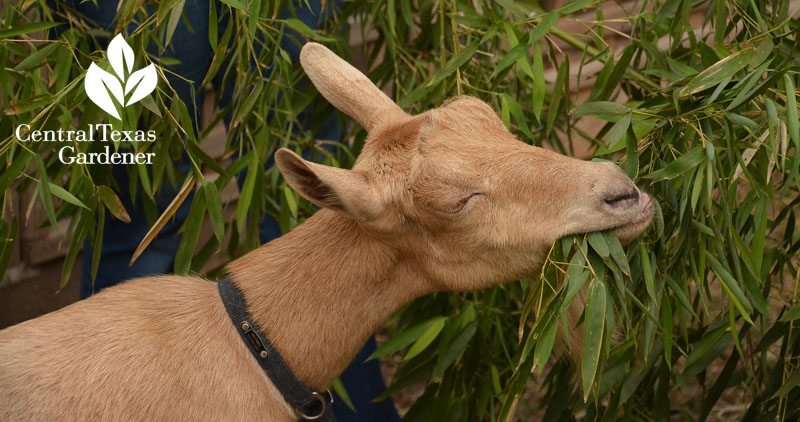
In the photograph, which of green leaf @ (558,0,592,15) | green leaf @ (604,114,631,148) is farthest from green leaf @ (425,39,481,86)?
green leaf @ (604,114,631,148)

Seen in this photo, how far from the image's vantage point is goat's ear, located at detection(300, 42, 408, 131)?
2.88m

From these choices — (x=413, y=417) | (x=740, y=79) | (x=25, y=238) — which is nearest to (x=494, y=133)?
(x=740, y=79)

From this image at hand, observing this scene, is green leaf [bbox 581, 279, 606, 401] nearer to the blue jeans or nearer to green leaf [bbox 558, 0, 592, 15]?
green leaf [bbox 558, 0, 592, 15]

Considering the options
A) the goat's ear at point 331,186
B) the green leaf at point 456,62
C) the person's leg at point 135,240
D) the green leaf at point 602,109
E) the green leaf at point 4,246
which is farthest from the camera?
the person's leg at point 135,240

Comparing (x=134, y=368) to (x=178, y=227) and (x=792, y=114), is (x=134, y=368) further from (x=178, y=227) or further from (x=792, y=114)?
(x=792, y=114)

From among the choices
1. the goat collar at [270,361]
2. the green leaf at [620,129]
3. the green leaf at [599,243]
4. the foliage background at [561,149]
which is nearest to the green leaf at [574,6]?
the foliage background at [561,149]

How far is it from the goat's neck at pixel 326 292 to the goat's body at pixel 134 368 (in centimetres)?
12

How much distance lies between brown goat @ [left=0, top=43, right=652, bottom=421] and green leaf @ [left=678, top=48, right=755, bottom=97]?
368mm

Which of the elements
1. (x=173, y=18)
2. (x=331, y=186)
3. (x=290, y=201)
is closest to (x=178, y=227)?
(x=290, y=201)

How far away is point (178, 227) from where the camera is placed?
3.86 metres

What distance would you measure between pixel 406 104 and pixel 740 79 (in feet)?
3.92

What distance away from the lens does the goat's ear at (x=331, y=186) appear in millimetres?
2326

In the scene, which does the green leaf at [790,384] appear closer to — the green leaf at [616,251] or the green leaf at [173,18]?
the green leaf at [616,251]

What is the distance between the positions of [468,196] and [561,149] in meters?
1.69
